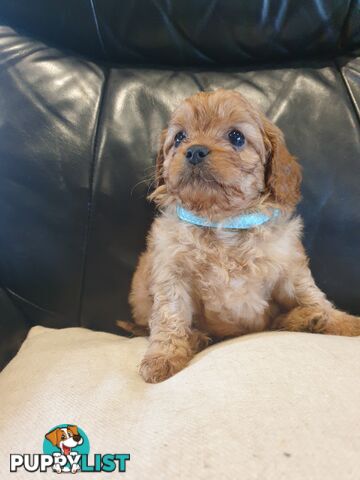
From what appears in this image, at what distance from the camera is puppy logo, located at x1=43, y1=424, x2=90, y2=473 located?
0.89 meters

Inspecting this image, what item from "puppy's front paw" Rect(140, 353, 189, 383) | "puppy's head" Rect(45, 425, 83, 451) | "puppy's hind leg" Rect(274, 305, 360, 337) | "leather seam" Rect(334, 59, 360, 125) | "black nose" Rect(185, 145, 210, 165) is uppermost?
"leather seam" Rect(334, 59, 360, 125)

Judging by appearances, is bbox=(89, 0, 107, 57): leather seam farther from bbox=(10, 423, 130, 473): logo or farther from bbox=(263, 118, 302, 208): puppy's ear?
bbox=(10, 423, 130, 473): logo

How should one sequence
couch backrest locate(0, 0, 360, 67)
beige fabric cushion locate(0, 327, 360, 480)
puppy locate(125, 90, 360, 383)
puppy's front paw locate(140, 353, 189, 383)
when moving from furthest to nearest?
couch backrest locate(0, 0, 360, 67) → puppy locate(125, 90, 360, 383) → puppy's front paw locate(140, 353, 189, 383) → beige fabric cushion locate(0, 327, 360, 480)

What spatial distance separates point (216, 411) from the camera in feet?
2.91

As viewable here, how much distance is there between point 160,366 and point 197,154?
2.11 feet

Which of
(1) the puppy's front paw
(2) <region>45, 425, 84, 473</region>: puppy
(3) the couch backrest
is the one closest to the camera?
(2) <region>45, 425, 84, 473</region>: puppy

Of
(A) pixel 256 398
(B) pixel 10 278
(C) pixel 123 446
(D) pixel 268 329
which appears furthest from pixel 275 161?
(B) pixel 10 278

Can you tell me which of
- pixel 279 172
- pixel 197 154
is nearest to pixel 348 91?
pixel 279 172

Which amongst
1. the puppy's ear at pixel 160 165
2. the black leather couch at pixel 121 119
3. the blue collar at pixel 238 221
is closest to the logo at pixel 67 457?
the black leather couch at pixel 121 119

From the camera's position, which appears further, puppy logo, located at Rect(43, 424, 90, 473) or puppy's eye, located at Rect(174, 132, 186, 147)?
puppy's eye, located at Rect(174, 132, 186, 147)

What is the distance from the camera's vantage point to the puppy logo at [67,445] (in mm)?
894

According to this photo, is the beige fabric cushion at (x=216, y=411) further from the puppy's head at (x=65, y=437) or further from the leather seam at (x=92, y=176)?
the leather seam at (x=92, y=176)

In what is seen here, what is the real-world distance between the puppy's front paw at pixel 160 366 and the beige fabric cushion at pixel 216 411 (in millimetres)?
36

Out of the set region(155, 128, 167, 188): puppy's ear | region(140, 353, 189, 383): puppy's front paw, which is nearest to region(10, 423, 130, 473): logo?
region(140, 353, 189, 383): puppy's front paw
